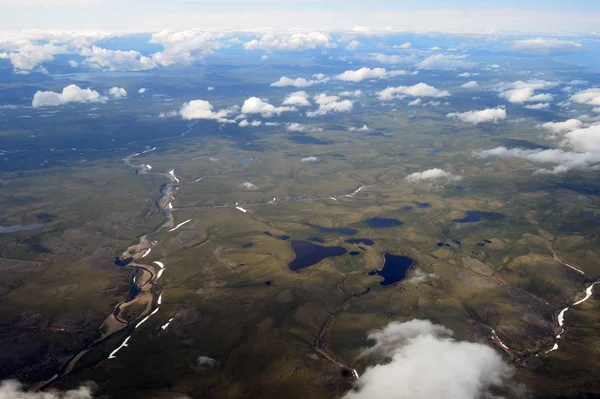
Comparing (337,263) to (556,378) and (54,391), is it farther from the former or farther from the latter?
(54,391)

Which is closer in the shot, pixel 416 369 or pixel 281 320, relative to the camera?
pixel 416 369

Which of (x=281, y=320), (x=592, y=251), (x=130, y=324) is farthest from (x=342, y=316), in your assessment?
(x=592, y=251)

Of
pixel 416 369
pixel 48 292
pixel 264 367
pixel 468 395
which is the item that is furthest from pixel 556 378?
pixel 48 292

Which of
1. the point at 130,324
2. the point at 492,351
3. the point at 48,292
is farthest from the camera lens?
the point at 48,292

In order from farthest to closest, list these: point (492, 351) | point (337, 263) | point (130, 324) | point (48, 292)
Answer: point (337, 263) < point (48, 292) < point (130, 324) < point (492, 351)

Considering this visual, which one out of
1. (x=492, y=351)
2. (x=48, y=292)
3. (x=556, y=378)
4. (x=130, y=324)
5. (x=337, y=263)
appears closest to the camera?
(x=556, y=378)

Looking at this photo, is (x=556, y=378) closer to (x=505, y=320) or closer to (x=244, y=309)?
(x=505, y=320)
